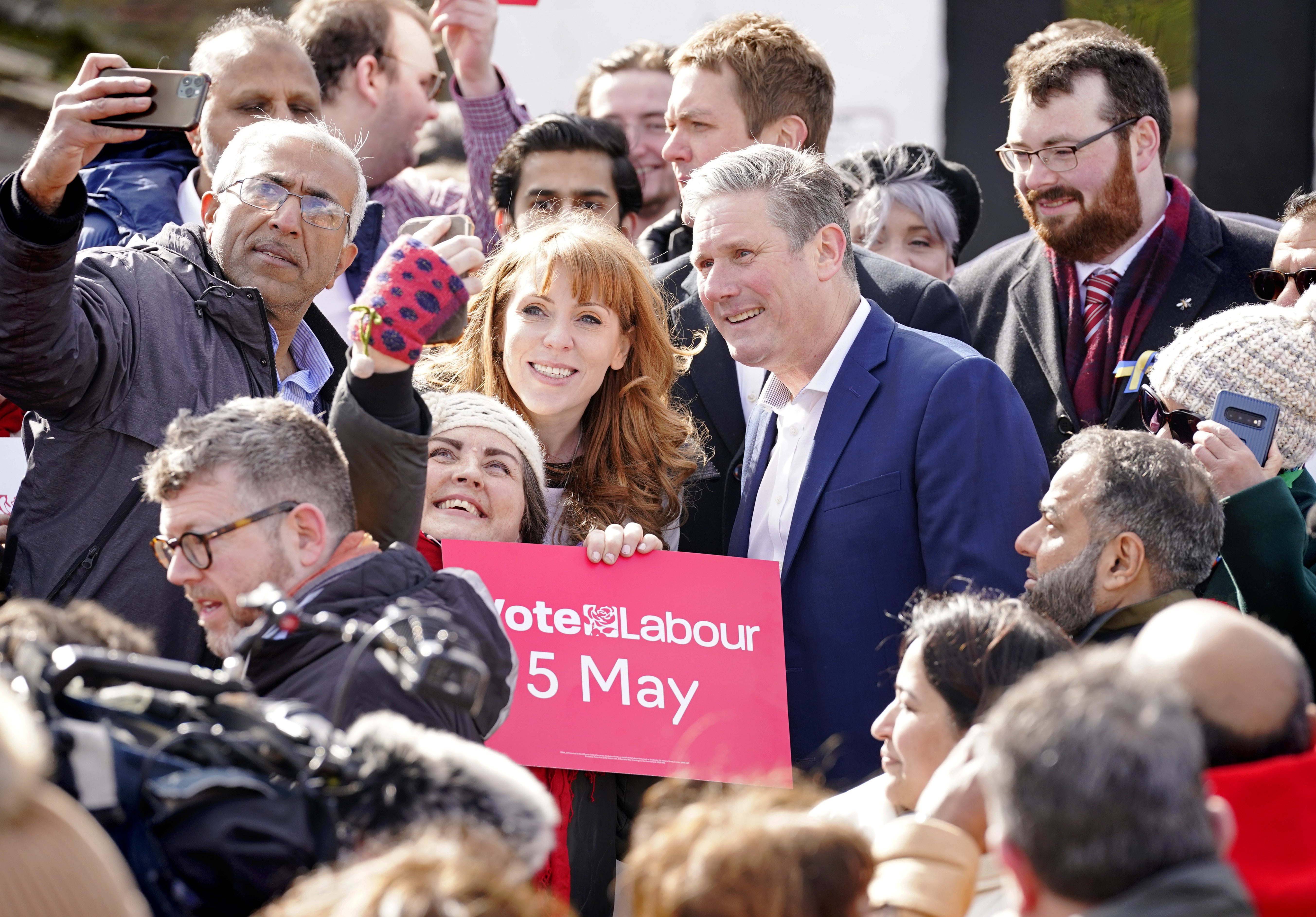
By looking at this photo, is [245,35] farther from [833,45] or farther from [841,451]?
[833,45]

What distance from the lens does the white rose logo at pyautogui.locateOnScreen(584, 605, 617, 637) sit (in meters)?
3.75

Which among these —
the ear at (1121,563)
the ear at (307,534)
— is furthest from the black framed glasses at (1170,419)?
the ear at (307,534)

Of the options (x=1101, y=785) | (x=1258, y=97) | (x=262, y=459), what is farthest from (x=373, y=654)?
(x=1258, y=97)

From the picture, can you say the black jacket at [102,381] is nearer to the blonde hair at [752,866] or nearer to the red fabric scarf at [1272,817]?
the blonde hair at [752,866]

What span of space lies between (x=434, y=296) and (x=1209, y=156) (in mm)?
5460

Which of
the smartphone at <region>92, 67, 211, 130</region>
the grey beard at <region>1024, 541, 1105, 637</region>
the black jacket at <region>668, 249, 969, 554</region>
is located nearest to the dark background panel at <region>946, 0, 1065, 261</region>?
the black jacket at <region>668, 249, 969, 554</region>

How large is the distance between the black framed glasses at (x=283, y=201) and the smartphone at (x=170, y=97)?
0.24m

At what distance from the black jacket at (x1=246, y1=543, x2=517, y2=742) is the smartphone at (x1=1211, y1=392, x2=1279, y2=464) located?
1992 millimetres

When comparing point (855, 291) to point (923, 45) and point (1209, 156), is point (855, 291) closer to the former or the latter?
point (923, 45)

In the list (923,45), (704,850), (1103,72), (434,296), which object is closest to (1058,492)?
(434,296)

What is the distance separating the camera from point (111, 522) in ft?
11.0

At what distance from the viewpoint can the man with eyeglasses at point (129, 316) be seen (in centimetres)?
312

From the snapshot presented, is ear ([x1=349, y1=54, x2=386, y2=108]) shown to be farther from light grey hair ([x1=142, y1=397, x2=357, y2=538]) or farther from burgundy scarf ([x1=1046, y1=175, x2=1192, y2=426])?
light grey hair ([x1=142, y1=397, x2=357, y2=538])

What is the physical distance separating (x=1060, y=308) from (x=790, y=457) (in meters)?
1.57
